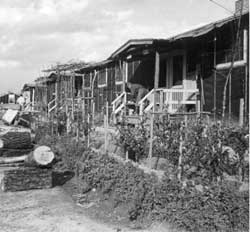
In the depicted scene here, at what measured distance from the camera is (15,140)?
12.3m

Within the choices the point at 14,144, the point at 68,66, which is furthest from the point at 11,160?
the point at 68,66

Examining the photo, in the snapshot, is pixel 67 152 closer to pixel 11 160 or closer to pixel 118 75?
pixel 11 160

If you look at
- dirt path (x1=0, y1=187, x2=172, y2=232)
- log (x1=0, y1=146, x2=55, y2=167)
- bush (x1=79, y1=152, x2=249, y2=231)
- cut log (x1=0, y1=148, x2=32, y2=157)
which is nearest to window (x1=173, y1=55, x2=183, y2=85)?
cut log (x1=0, y1=148, x2=32, y2=157)

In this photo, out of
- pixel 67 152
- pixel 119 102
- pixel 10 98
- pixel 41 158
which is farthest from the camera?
pixel 10 98

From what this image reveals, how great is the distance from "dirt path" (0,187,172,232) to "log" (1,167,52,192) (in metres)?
0.20

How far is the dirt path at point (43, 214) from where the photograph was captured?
552 cm

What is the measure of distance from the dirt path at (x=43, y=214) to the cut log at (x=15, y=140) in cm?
454

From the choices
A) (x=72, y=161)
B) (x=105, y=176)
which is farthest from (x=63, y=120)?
(x=105, y=176)

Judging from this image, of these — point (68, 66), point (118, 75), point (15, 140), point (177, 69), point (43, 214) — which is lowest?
point (43, 214)

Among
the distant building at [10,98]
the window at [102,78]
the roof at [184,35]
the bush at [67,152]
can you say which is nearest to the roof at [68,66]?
the window at [102,78]

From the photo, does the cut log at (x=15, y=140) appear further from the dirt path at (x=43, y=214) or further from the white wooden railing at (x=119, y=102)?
the dirt path at (x=43, y=214)

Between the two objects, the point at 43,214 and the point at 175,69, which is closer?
the point at 43,214

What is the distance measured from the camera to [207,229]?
489 centimetres

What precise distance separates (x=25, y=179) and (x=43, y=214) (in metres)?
1.95
